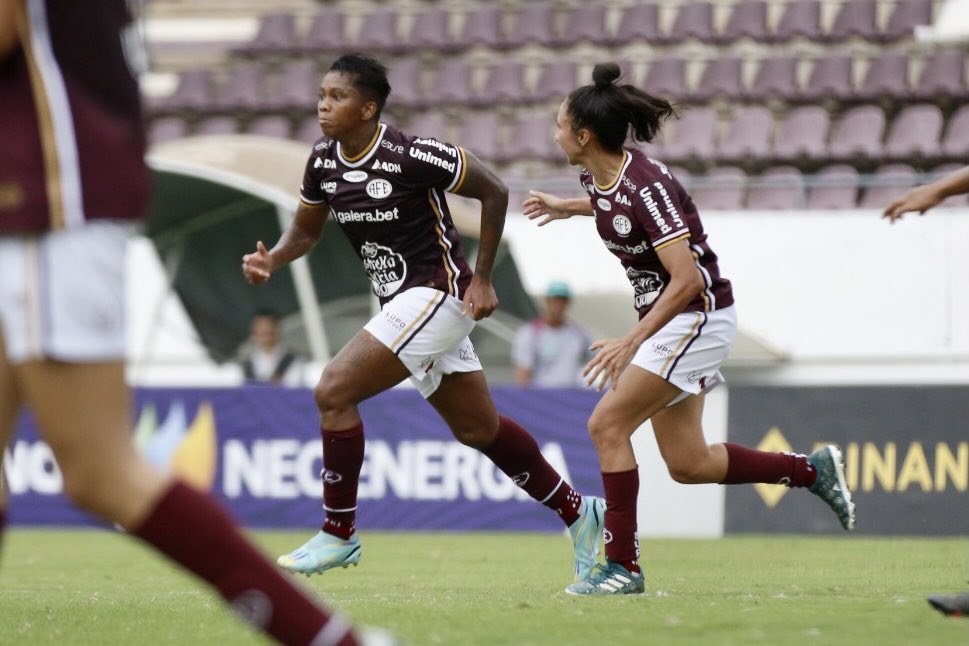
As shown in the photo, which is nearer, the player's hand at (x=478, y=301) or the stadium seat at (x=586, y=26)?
the player's hand at (x=478, y=301)

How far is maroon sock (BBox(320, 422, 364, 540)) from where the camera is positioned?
6.61 m

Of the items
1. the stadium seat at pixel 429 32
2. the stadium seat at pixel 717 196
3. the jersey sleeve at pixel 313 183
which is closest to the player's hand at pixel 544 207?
the jersey sleeve at pixel 313 183

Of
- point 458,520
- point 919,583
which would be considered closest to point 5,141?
point 919,583

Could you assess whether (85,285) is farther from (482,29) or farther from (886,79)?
(482,29)

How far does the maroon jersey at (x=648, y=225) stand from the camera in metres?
6.13

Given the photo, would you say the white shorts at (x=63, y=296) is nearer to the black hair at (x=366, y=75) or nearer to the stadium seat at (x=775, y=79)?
the black hair at (x=366, y=75)

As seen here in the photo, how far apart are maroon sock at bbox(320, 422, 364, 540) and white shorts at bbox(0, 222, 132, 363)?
132 inches

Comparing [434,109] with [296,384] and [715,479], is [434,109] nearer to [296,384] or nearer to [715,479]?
[296,384]

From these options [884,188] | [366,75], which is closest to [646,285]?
[366,75]

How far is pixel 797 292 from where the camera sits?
46.3 ft

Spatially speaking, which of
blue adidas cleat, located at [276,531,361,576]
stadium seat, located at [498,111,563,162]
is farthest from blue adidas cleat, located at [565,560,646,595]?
stadium seat, located at [498,111,563,162]

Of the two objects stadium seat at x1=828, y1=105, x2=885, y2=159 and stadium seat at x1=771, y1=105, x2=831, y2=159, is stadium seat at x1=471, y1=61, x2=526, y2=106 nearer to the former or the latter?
stadium seat at x1=771, y1=105, x2=831, y2=159

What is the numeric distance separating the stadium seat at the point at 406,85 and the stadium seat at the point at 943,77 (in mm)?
5913

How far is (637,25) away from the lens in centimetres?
1941
